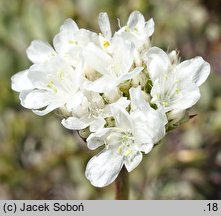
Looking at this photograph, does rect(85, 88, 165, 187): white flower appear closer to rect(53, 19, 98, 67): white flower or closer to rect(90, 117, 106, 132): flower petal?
rect(90, 117, 106, 132): flower petal

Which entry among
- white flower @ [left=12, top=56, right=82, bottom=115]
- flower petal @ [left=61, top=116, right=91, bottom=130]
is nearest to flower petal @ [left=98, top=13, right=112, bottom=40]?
white flower @ [left=12, top=56, right=82, bottom=115]

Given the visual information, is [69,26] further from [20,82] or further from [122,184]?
[122,184]

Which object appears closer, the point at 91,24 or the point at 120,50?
the point at 120,50

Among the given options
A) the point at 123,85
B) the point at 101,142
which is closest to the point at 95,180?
the point at 101,142

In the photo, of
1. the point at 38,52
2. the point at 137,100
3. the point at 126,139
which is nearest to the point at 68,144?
the point at 38,52

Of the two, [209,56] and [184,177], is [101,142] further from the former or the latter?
[209,56]

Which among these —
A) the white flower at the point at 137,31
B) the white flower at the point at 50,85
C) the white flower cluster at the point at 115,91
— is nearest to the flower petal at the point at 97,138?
the white flower cluster at the point at 115,91
